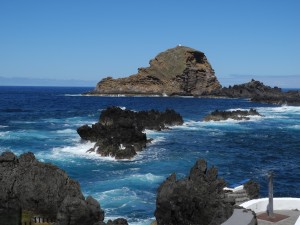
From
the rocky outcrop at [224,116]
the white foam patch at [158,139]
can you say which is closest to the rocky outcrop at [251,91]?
the rocky outcrop at [224,116]

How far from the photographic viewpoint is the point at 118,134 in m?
47.5

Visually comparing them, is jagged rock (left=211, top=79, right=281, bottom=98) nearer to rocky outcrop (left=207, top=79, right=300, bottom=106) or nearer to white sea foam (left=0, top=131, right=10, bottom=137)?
rocky outcrop (left=207, top=79, right=300, bottom=106)

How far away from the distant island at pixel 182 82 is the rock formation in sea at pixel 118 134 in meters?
109

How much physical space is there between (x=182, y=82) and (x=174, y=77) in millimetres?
4855

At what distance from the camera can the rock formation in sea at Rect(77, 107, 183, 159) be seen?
41750 mm

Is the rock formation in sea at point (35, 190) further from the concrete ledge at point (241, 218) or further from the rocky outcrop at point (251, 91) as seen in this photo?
the rocky outcrop at point (251, 91)

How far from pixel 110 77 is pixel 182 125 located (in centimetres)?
12181

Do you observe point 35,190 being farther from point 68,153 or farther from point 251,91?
point 251,91

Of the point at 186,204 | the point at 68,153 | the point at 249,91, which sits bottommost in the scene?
the point at 68,153

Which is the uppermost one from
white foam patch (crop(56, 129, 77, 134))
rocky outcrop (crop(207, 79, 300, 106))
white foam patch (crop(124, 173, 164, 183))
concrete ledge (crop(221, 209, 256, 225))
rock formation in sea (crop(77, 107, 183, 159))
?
rocky outcrop (crop(207, 79, 300, 106))

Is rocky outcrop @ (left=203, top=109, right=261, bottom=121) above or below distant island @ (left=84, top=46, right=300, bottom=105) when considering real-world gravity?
below

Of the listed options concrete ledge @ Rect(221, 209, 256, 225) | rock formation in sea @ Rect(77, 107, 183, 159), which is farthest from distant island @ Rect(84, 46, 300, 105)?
concrete ledge @ Rect(221, 209, 256, 225)

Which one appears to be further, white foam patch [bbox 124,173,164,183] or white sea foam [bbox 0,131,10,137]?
white sea foam [bbox 0,131,10,137]

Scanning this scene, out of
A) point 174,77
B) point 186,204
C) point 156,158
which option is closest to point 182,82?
point 174,77
